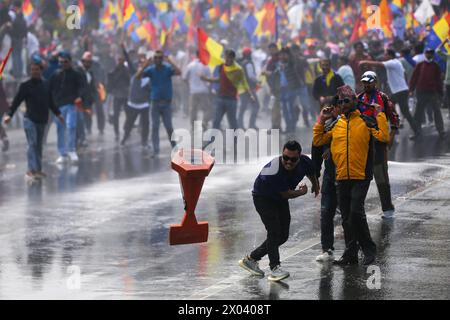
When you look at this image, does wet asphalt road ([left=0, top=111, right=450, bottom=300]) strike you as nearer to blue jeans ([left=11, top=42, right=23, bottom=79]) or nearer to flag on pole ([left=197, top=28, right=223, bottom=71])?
flag on pole ([left=197, top=28, right=223, bottom=71])

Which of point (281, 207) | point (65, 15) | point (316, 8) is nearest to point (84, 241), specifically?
point (281, 207)

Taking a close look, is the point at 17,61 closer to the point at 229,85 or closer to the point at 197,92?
the point at 197,92

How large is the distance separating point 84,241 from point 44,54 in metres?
17.6

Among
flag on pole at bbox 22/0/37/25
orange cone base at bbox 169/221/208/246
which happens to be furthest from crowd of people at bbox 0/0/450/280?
orange cone base at bbox 169/221/208/246

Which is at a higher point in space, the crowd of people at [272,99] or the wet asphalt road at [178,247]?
the crowd of people at [272,99]

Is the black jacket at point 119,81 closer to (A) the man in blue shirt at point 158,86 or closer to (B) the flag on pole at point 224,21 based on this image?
(A) the man in blue shirt at point 158,86

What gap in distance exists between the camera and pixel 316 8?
44.5 m

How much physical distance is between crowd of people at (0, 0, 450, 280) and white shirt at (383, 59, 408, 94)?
23mm

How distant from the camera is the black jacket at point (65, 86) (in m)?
21.3

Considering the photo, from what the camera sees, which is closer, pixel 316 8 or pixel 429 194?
pixel 429 194

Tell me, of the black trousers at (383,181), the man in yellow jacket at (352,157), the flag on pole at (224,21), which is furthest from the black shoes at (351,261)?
the flag on pole at (224,21)

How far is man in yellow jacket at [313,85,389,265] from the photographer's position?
11.2 meters

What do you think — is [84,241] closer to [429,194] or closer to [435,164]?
[429,194]
